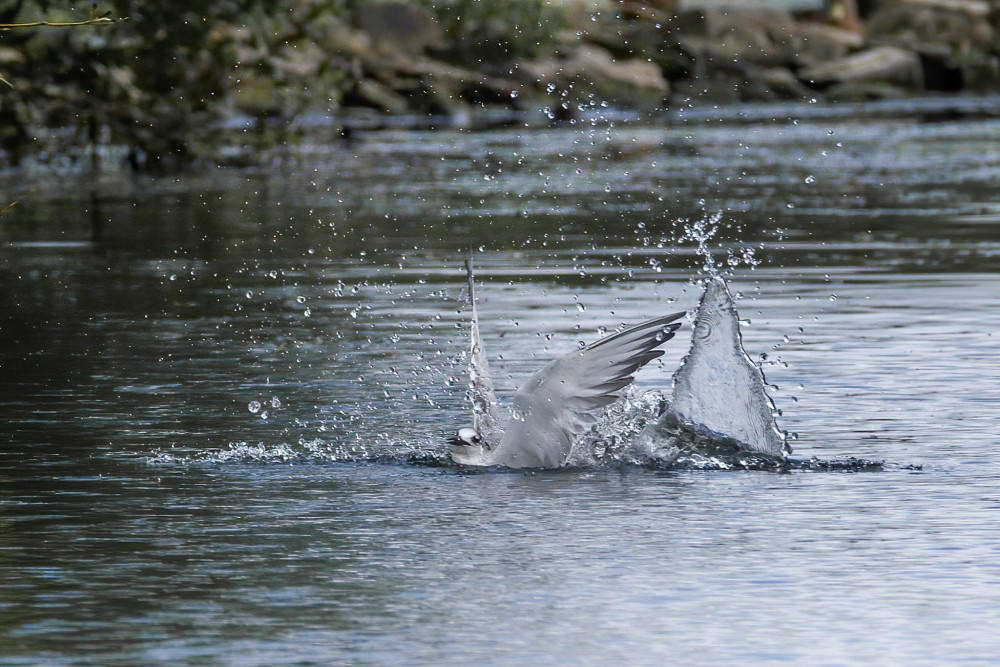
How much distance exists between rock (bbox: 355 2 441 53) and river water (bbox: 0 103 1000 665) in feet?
135

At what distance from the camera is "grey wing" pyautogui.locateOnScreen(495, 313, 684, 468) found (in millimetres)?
9156

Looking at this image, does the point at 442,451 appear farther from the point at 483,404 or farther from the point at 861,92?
the point at 861,92

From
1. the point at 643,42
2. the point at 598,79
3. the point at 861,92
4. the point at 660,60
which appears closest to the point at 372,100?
the point at 598,79

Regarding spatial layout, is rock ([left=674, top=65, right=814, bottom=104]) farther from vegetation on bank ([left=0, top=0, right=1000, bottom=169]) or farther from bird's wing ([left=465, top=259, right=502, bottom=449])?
bird's wing ([left=465, top=259, right=502, bottom=449])

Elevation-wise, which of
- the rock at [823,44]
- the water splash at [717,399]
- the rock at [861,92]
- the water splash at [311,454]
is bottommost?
the water splash at [311,454]

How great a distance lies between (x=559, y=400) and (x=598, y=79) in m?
51.3

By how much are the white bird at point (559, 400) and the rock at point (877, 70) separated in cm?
5326

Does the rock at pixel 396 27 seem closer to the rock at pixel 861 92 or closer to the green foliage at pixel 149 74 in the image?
the rock at pixel 861 92

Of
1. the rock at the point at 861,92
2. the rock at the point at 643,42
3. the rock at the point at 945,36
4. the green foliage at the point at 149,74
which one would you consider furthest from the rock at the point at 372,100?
the green foliage at the point at 149,74

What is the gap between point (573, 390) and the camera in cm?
919

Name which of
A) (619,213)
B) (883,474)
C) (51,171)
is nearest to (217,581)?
(883,474)

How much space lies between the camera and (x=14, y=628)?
268 inches

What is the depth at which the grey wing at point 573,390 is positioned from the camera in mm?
9156

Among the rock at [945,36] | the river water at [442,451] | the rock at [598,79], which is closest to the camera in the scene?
the river water at [442,451]
